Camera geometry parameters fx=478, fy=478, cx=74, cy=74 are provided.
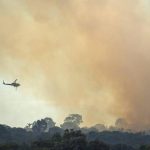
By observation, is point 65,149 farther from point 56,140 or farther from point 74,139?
point 56,140

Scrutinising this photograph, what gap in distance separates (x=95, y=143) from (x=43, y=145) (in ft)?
42.5

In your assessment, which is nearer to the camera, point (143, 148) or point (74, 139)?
point (74, 139)

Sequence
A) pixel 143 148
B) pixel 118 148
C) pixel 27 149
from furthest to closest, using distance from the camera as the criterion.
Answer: pixel 118 148, pixel 143 148, pixel 27 149

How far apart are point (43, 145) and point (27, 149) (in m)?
4.54

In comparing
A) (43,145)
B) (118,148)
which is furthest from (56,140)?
(118,148)

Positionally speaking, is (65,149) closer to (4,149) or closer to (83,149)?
(83,149)

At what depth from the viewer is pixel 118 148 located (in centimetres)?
13862

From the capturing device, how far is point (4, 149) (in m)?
114

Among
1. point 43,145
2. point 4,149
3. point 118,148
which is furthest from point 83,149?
point 118,148

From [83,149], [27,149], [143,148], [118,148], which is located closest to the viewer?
[83,149]

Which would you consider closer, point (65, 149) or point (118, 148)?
point (65, 149)

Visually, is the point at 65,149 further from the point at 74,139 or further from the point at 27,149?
the point at 27,149

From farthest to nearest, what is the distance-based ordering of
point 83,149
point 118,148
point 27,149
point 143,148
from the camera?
point 118,148 < point 143,148 < point 27,149 < point 83,149

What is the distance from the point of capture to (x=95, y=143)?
114562 millimetres
